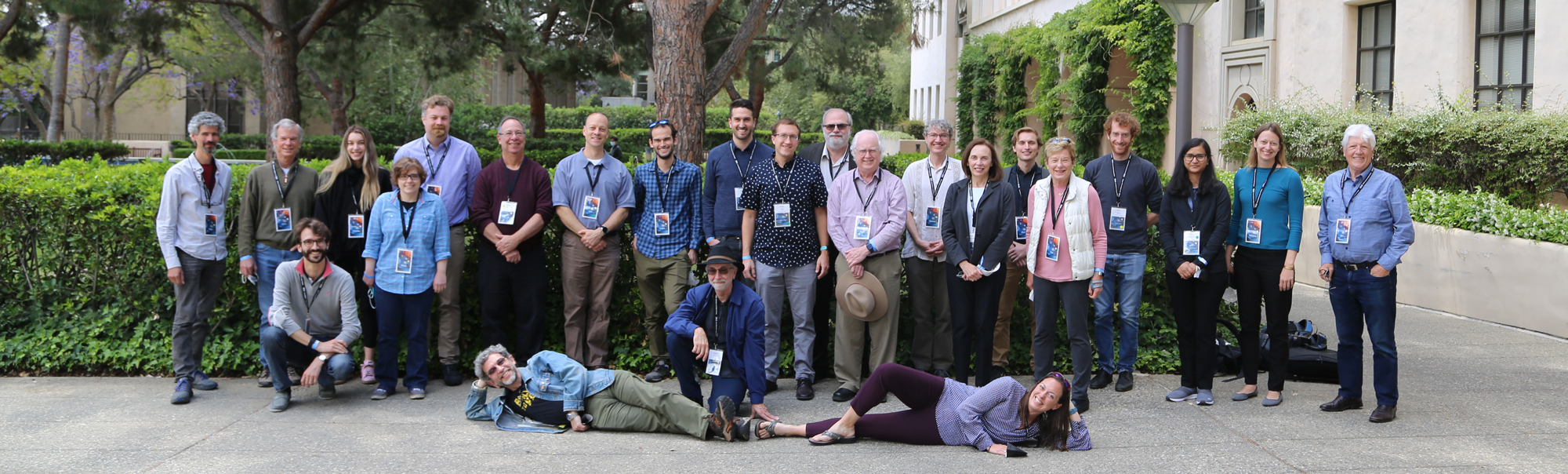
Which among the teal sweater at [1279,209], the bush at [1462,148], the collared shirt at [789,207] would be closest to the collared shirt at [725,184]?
the collared shirt at [789,207]

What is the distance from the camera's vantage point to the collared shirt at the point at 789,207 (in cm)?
663

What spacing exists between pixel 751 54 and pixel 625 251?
72.7 ft

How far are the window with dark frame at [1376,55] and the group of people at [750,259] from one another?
10.4 m

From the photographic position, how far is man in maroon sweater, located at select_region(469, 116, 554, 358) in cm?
684

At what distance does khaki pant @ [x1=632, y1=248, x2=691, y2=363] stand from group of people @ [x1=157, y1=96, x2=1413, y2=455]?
0.05 feet

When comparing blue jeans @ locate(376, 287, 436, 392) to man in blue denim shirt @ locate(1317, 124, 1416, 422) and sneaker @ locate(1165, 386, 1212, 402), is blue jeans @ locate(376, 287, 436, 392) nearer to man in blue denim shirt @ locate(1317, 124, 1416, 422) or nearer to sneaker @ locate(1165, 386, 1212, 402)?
sneaker @ locate(1165, 386, 1212, 402)

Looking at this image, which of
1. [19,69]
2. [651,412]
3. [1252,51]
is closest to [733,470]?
[651,412]

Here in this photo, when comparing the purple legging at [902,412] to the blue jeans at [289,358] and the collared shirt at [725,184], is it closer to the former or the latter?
the collared shirt at [725,184]

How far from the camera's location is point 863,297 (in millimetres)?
6488

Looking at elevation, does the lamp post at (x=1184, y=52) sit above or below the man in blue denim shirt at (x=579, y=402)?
above

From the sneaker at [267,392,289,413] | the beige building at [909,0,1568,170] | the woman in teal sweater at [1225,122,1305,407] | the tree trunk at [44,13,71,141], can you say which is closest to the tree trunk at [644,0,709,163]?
the sneaker at [267,392,289,413]

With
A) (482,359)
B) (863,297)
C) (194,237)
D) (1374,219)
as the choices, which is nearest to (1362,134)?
(1374,219)

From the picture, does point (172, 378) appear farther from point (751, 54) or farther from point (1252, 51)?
point (751, 54)

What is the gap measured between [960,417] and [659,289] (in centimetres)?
255
